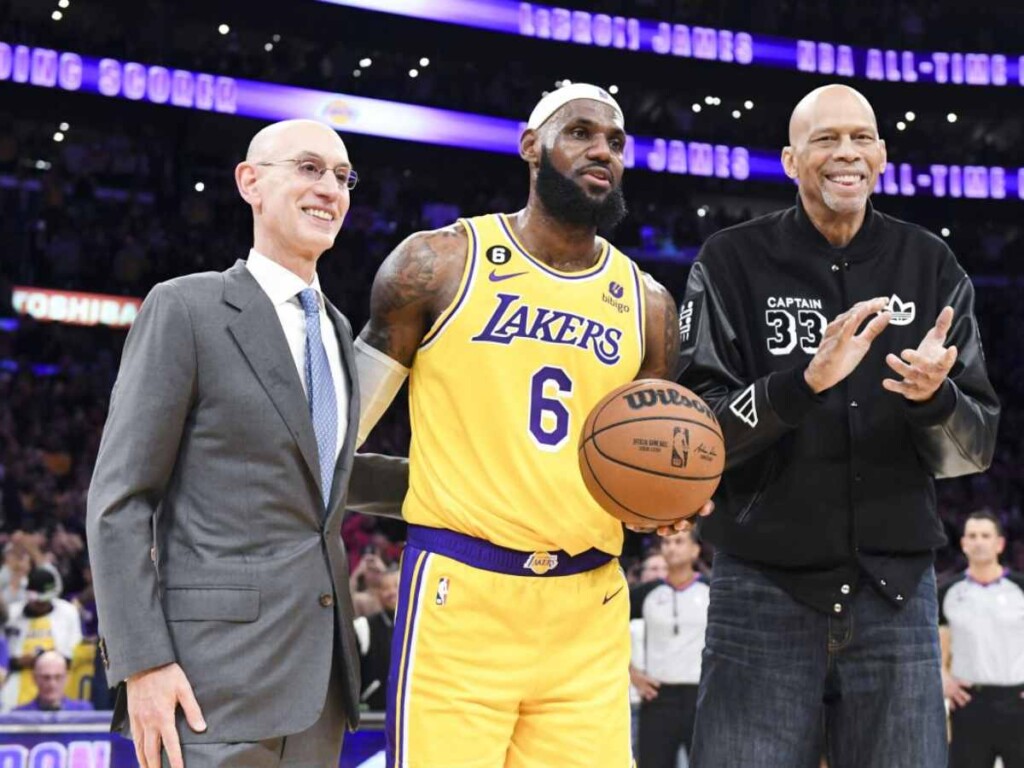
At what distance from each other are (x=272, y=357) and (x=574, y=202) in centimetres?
113

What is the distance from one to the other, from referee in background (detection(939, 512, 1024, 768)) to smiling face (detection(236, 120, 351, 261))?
6.89 m

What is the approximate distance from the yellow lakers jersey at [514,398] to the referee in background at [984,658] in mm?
6163

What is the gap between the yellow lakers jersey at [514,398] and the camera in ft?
12.1

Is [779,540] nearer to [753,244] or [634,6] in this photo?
[753,244]

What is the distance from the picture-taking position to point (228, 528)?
3133 millimetres

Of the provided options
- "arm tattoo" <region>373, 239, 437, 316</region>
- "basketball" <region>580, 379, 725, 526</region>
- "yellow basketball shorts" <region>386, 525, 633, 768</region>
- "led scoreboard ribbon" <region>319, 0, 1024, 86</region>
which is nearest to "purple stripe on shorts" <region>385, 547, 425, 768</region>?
"yellow basketball shorts" <region>386, 525, 633, 768</region>

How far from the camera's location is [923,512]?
153 inches

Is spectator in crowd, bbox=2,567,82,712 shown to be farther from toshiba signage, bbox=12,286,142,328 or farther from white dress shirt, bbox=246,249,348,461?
toshiba signage, bbox=12,286,142,328

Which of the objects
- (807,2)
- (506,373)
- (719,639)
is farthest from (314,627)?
(807,2)

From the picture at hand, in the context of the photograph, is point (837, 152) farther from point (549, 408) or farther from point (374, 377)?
point (374, 377)

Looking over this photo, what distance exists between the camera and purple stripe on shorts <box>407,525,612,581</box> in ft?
12.1

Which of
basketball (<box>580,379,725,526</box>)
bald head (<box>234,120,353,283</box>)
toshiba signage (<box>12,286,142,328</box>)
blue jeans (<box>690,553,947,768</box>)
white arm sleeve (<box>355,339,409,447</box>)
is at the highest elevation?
toshiba signage (<box>12,286,142,328</box>)

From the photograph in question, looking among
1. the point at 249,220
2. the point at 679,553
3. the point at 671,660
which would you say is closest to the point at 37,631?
the point at 671,660

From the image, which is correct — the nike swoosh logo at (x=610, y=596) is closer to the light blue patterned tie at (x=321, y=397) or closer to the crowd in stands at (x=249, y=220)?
the light blue patterned tie at (x=321, y=397)
